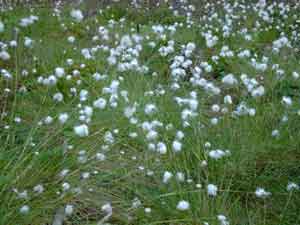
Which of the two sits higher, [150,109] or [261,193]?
[150,109]

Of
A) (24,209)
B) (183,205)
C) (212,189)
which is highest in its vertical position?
(212,189)

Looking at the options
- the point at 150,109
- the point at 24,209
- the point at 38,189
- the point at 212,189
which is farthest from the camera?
the point at 150,109

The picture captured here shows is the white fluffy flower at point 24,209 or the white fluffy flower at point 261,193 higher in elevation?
the white fluffy flower at point 261,193

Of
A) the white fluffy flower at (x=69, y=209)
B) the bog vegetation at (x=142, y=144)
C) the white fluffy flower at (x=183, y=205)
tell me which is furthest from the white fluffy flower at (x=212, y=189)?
the white fluffy flower at (x=69, y=209)

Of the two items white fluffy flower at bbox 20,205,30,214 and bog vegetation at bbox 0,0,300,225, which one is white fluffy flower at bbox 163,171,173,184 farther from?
white fluffy flower at bbox 20,205,30,214

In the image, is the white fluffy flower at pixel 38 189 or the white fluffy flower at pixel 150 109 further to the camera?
the white fluffy flower at pixel 150 109

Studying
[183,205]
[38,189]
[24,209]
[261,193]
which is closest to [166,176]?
[183,205]

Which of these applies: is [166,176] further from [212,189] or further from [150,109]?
[150,109]

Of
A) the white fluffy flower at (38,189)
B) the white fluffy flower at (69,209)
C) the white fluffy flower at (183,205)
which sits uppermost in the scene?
the white fluffy flower at (38,189)

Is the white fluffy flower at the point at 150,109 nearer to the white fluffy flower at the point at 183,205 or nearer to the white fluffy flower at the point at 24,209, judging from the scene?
the white fluffy flower at the point at 183,205

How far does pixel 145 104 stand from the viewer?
3428 mm

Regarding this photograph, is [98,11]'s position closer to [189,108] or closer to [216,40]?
[216,40]

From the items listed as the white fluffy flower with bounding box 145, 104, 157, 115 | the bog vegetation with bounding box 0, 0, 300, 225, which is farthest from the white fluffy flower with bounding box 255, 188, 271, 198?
the white fluffy flower with bounding box 145, 104, 157, 115

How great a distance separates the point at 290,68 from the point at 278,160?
6.44 ft
